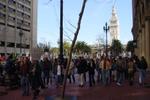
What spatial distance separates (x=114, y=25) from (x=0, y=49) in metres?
64.4

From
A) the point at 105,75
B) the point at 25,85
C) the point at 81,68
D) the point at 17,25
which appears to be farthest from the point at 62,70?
the point at 17,25

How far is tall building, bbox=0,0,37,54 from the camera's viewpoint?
12519cm

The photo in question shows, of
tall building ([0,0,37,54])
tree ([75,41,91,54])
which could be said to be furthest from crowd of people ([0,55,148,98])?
tree ([75,41,91,54])

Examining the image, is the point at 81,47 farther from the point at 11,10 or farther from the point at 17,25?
the point at 11,10

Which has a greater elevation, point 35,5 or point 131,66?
point 35,5

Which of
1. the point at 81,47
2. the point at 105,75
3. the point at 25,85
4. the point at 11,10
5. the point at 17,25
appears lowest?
the point at 25,85

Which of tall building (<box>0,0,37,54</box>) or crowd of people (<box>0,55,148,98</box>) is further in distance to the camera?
tall building (<box>0,0,37,54</box>)

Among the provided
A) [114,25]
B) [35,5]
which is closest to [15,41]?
[35,5]

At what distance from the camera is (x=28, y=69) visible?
19.6m

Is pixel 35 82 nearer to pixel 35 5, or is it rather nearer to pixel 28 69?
pixel 28 69

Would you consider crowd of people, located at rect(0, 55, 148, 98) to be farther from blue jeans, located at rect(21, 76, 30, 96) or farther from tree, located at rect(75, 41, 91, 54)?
tree, located at rect(75, 41, 91, 54)

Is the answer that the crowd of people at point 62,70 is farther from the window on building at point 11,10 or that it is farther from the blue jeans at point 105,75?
the window on building at point 11,10

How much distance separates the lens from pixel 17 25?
139 m

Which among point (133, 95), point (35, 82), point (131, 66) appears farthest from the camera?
point (131, 66)
